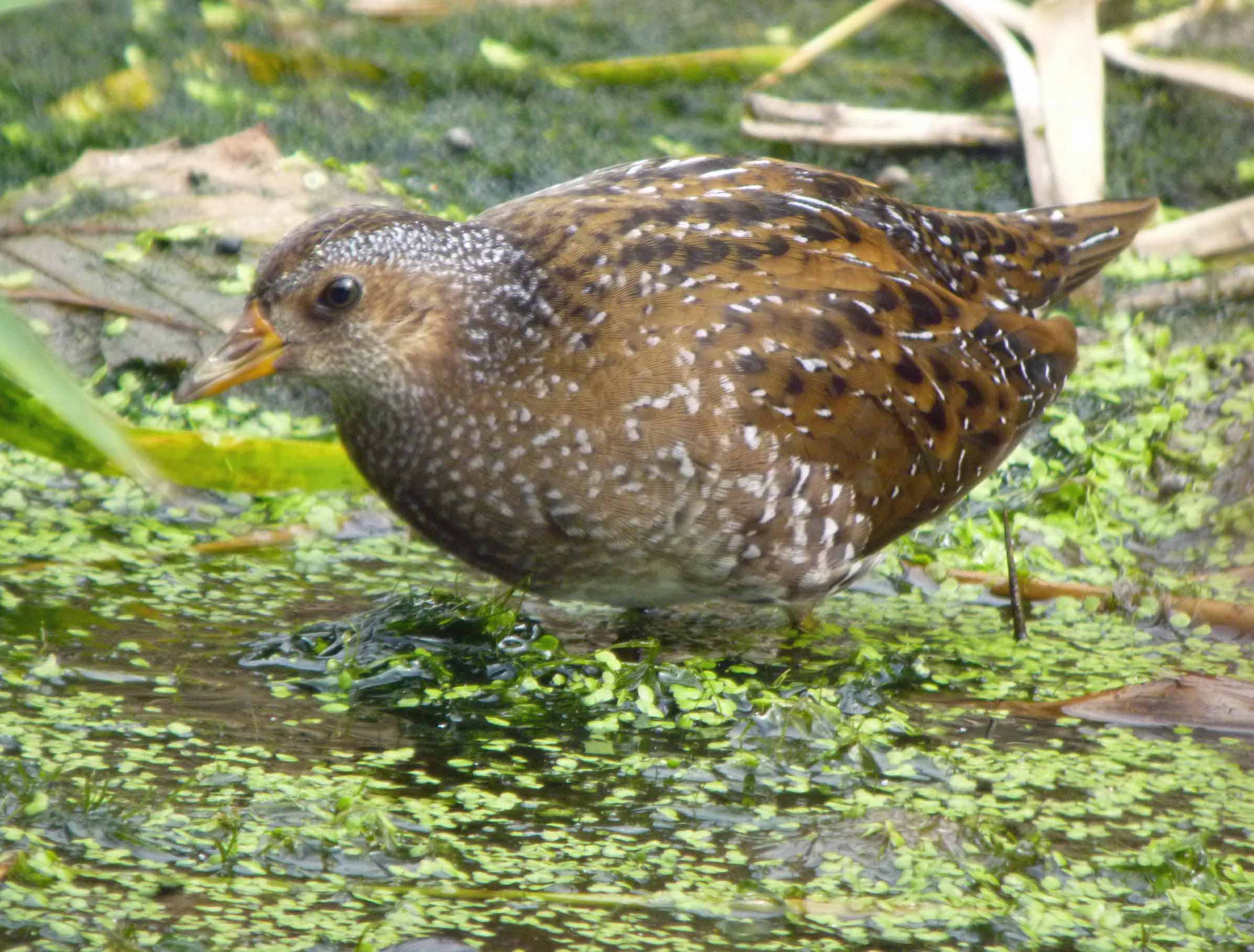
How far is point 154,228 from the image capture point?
20.7 ft

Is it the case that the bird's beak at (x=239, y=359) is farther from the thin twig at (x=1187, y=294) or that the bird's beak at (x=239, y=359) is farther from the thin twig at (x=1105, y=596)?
the thin twig at (x=1187, y=294)

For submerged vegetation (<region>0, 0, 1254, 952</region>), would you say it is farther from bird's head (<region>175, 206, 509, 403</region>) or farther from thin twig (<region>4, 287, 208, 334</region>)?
bird's head (<region>175, 206, 509, 403</region>)

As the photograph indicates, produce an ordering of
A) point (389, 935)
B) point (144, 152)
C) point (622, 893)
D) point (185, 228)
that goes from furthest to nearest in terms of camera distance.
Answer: point (144, 152) → point (185, 228) → point (622, 893) → point (389, 935)

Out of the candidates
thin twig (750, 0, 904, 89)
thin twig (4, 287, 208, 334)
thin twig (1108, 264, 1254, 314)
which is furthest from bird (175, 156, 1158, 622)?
thin twig (750, 0, 904, 89)

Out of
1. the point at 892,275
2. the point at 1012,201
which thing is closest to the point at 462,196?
the point at 1012,201

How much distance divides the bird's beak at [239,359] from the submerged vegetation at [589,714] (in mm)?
629

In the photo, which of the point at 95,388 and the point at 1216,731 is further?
the point at 95,388

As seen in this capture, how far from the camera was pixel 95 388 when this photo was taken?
589 centimetres

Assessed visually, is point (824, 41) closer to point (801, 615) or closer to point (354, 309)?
point (801, 615)

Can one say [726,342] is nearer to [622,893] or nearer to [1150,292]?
[622,893]

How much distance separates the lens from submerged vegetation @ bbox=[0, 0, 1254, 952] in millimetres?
3387

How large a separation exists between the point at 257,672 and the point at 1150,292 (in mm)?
4009

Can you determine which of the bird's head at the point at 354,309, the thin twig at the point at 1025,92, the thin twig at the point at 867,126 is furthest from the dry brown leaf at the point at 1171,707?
the thin twig at the point at 867,126

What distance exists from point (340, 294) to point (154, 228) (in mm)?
2360
